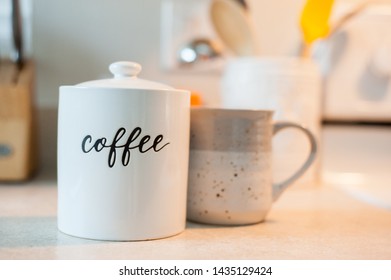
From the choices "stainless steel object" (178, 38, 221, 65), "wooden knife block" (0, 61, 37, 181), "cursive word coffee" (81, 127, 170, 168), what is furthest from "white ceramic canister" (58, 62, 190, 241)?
"stainless steel object" (178, 38, 221, 65)

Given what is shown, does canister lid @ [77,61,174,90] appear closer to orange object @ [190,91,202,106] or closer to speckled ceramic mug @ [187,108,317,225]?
speckled ceramic mug @ [187,108,317,225]

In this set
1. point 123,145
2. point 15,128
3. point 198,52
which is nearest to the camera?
point 123,145

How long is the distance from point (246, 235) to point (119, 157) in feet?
0.43

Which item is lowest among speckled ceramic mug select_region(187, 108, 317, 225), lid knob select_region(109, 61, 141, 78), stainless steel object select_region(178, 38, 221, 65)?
speckled ceramic mug select_region(187, 108, 317, 225)

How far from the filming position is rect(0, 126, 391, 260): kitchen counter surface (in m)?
0.42

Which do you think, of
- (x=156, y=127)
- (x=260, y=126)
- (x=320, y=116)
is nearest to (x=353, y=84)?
(x=320, y=116)

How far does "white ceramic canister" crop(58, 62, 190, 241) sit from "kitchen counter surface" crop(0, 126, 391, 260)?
2 cm

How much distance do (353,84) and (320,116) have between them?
0.23 ft

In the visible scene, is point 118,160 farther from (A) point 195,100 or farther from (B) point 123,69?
(A) point 195,100

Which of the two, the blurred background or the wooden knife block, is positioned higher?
the blurred background

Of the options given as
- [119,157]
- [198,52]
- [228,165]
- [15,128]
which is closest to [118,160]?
[119,157]

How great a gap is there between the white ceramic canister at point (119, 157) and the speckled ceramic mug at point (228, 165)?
6cm

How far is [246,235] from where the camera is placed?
19.6 inches

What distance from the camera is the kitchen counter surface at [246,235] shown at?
0.42 metres
